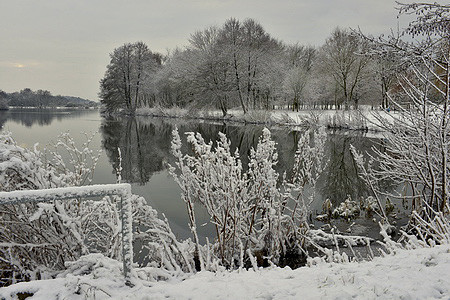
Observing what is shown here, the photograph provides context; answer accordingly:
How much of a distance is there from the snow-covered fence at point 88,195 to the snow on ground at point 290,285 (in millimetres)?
243

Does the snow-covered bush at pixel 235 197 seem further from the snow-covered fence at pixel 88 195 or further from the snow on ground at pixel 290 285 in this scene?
the snow-covered fence at pixel 88 195

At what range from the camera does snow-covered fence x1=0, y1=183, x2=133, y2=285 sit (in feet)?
6.98

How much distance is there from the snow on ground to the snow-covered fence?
0.80ft

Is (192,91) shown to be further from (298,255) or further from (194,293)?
(194,293)

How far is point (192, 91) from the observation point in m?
38.2

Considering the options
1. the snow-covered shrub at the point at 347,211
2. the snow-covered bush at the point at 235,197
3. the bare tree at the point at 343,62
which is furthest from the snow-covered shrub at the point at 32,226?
the bare tree at the point at 343,62

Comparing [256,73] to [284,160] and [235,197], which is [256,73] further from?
[235,197]

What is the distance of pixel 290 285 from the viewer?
8.68 ft

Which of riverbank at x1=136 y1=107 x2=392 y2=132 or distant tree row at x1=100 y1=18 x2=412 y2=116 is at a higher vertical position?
distant tree row at x1=100 y1=18 x2=412 y2=116

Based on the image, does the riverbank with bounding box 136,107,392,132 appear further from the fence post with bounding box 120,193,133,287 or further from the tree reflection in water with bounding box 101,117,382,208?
the fence post with bounding box 120,193,133,287

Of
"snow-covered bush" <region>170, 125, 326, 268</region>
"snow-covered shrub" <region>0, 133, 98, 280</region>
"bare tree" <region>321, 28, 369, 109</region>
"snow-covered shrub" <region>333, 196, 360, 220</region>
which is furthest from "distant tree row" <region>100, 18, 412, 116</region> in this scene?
"snow-covered shrub" <region>0, 133, 98, 280</region>

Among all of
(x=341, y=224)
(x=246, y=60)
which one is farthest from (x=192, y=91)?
(x=341, y=224)

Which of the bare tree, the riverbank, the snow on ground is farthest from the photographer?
the bare tree

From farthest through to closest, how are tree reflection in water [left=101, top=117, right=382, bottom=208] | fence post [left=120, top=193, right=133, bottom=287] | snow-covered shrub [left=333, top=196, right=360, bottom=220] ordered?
tree reflection in water [left=101, top=117, right=382, bottom=208]
snow-covered shrub [left=333, top=196, right=360, bottom=220]
fence post [left=120, top=193, right=133, bottom=287]
